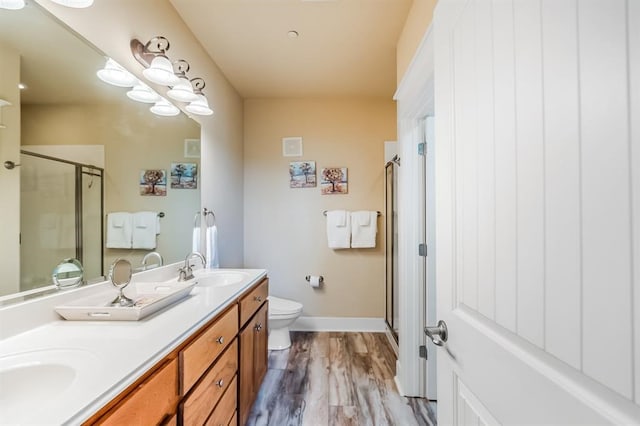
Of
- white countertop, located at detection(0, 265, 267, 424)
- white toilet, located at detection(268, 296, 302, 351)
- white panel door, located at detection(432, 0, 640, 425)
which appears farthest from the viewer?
white toilet, located at detection(268, 296, 302, 351)

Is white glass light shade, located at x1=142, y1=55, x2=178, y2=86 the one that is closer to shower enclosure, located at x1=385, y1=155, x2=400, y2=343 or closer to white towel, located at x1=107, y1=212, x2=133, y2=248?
white towel, located at x1=107, y1=212, x2=133, y2=248

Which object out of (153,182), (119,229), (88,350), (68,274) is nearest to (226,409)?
(88,350)

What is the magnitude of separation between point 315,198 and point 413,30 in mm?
1749

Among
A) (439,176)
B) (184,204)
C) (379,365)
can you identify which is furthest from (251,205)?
(439,176)

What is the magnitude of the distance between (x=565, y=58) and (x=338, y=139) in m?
2.60

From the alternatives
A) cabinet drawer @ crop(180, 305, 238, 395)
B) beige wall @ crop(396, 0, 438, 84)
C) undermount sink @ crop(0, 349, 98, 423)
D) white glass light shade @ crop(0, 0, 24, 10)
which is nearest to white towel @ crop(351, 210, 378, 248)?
beige wall @ crop(396, 0, 438, 84)

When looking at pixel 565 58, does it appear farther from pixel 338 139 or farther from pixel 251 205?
pixel 251 205

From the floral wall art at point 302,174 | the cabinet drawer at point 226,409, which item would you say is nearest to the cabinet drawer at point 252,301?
the cabinet drawer at point 226,409

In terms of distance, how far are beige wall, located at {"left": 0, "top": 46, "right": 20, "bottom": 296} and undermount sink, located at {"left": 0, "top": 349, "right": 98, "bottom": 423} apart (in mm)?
300

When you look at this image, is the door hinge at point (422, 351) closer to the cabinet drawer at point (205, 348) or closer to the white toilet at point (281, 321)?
the white toilet at point (281, 321)

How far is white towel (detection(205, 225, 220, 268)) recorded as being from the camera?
2088 millimetres

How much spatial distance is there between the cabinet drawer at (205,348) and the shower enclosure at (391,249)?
1.59 metres

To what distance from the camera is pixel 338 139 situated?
297 centimetres

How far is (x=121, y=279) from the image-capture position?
1.13 m
